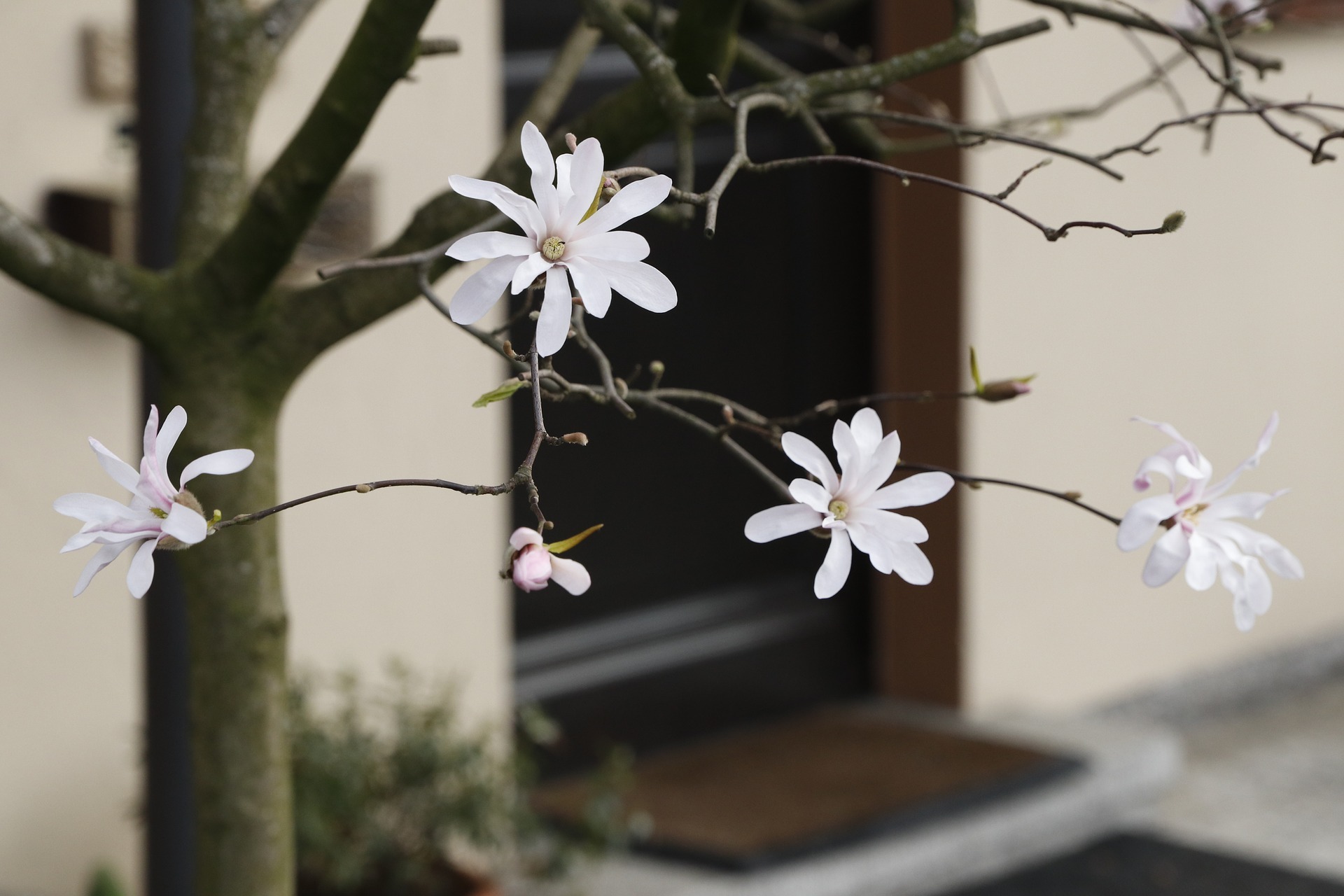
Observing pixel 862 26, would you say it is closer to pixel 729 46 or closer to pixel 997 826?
pixel 997 826

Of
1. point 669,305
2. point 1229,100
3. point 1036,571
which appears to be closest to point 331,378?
point 1036,571

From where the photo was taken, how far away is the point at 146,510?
80 cm

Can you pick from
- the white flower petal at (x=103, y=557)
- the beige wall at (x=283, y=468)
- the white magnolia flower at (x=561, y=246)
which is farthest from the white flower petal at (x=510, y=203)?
the beige wall at (x=283, y=468)

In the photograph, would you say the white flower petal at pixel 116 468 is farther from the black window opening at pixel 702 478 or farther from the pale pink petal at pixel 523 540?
the black window opening at pixel 702 478

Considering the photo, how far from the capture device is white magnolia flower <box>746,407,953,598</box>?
77 cm

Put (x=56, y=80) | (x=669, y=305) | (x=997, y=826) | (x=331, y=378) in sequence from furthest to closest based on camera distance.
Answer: (x=997, y=826) < (x=331, y=378) < (x=56, y=80) < (x=669, y=305)

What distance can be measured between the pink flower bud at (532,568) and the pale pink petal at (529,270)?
0.41 feet

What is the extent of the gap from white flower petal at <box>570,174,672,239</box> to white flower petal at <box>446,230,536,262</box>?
25 mm

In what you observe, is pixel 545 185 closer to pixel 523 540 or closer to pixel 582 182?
pixel 582 182

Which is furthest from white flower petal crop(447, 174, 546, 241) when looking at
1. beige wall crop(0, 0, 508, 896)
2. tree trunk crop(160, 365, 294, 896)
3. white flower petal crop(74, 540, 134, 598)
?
beige wall crop(0, 0, 508, 896)

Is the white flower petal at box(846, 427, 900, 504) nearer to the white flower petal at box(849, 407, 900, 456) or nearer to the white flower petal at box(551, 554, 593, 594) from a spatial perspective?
the white flower petal at box(849, 407, 900, 456)

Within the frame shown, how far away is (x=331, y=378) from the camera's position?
2.94m

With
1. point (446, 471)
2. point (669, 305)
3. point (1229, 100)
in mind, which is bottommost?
point (669, 305)

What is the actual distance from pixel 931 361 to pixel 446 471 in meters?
1.44
